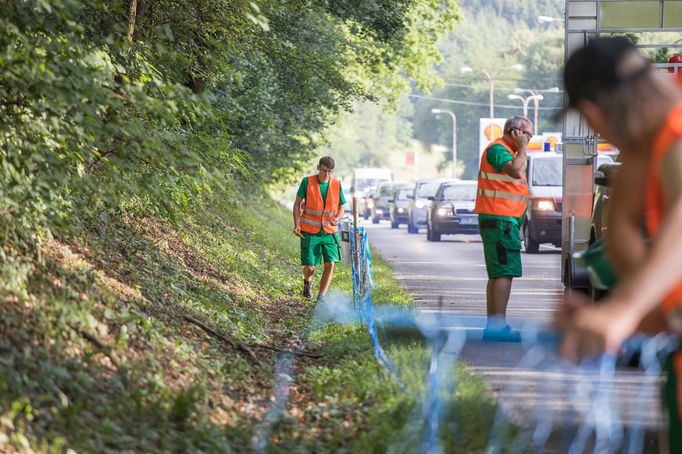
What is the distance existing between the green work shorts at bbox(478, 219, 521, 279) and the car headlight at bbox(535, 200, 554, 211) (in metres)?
15.8

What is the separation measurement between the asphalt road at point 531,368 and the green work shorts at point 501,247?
21.3 inches

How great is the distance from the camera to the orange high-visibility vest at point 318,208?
14.4 m

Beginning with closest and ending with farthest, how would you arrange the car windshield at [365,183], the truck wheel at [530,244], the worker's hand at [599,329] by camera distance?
1. the worker's hand at [599,329]
2. the truck wheel at [530,244]
3. the car windshield at [365,183]

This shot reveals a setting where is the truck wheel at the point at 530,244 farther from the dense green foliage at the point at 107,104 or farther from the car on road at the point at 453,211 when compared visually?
the dense green foliage at the point at 107,104

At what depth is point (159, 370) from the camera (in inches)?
298

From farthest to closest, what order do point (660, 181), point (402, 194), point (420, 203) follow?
1. point (402, 194)
2. point (420, 203)
3. point (660, 181)

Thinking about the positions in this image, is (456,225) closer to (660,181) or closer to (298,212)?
(298,212)

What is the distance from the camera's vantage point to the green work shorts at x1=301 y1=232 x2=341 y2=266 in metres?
14.7

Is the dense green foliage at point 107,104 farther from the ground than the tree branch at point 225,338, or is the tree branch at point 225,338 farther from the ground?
the dense green foliage at point 107,104

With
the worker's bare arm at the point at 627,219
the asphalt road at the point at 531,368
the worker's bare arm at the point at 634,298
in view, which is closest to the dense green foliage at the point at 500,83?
the asphalt road at the point at 531,368

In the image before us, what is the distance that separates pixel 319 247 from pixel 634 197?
1107 cm

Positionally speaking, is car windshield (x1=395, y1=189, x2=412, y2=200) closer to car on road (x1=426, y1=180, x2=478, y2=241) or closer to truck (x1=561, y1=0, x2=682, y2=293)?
car on road (x1=426, y1=180, x2=478, y2=241)

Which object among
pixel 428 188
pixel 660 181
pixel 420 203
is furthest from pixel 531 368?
pixel 428 188

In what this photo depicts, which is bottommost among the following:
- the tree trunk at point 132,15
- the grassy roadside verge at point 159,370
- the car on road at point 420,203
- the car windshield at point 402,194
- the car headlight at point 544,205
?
the car windshield at point 402,194
